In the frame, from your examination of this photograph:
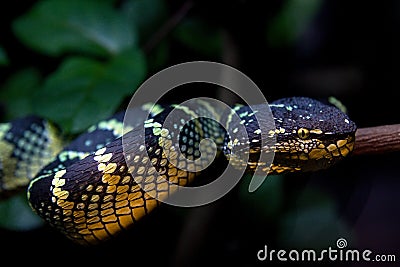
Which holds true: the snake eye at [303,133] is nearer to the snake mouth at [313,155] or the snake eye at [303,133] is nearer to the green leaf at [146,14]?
the snake mouth at [313,155]

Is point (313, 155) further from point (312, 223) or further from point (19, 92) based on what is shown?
point (19, 92)

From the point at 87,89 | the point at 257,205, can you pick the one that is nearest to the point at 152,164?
the point at 87,89

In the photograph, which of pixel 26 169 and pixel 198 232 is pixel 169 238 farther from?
pixel 26 169

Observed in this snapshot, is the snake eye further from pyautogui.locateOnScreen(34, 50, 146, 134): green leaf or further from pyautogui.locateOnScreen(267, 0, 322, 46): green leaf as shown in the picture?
pyautogui.locateOnScreen(267, 0, 322, 46): green leaf

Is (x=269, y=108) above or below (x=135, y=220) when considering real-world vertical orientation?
above

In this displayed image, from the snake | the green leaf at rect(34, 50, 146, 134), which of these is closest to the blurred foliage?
the green leaf at rect(34, 50, 146, 134)

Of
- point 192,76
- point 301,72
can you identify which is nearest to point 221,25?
point 192,76

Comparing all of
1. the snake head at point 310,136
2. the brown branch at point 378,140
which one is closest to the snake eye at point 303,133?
the snake head at point 310,136
